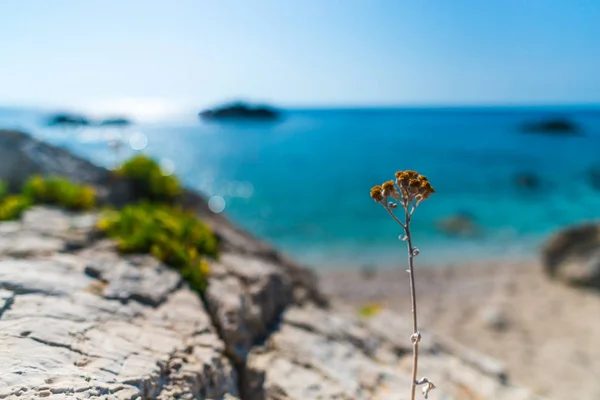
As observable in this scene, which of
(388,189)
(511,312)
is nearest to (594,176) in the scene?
(511,312)

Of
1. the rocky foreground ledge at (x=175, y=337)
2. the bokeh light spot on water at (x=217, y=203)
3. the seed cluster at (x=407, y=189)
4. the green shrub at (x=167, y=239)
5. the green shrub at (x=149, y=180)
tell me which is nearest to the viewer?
the seed cluster at (x=407, y=189)

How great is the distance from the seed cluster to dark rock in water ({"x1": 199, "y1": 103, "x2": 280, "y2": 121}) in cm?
14407

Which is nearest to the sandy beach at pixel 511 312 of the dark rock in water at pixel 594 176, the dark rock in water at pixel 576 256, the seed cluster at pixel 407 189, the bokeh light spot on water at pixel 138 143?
the dark rock in water at pixel 576 256

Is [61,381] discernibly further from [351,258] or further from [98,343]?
[351,258]

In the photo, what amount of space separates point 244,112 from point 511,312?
143 metres

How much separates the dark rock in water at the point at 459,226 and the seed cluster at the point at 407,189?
19363mm

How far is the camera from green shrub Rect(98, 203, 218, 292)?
5.30 m

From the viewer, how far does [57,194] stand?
24.0ft

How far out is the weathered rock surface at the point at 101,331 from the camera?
105 inches

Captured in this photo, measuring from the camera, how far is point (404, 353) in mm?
5656

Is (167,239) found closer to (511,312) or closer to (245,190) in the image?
(511,312)

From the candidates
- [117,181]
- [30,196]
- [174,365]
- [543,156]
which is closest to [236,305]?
[174,365]

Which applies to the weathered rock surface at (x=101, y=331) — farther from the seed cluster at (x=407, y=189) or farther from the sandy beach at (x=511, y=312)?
the sandy beach at (x=511, y=312)

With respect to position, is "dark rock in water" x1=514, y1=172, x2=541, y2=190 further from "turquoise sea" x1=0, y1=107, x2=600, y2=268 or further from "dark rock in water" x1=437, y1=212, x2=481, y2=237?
"dark rock in water" x1=437, y1=212, x2=481, y2=237
